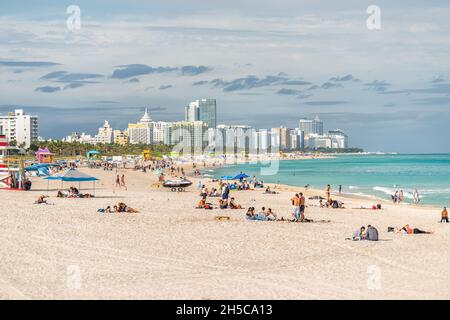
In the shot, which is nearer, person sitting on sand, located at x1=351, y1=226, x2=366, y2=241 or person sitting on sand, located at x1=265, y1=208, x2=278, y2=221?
person sitting on sand, located at x1=351, y1=226, x2=366, y2=241

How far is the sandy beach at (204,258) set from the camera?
36.6 feet

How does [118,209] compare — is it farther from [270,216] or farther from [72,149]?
[72,149]

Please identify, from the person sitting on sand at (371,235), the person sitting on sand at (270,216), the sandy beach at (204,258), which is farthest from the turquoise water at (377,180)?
the sandy beach at (204,258)

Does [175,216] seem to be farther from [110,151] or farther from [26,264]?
[110,151]

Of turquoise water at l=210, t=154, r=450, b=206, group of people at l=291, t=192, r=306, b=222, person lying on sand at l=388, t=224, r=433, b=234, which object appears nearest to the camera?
person lying on sand at l=388, t=224, r=433, b=234

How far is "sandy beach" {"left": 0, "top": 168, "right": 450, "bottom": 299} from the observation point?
11.2 metres

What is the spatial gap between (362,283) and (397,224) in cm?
1187

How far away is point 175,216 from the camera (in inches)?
890

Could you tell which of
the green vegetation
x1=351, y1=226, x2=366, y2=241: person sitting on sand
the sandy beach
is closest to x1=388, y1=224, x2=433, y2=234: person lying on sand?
the sandy beach

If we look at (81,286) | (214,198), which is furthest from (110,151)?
(81,286)

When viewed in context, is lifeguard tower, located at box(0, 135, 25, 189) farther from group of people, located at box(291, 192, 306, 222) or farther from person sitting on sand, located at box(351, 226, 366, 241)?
person sitting on sand, located at box(351, 226, 366, 241)

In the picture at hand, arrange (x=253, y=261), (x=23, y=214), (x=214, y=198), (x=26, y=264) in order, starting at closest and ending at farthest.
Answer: (x=26, y=264)
(x=253, y=261)
(x=23, y=214)
(x=214, y=198)

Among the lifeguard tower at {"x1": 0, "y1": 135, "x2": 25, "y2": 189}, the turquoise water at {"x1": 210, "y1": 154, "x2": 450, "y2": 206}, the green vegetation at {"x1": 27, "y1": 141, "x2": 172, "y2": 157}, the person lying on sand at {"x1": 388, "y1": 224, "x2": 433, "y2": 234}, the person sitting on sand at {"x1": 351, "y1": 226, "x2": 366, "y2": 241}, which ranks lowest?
the turquoise water at {"x1": 210, "y1": 154, "x2": 450, "y2": 206}

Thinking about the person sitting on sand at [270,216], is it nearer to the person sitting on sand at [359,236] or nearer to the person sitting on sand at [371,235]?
the person sitting on sand at [359,236]
